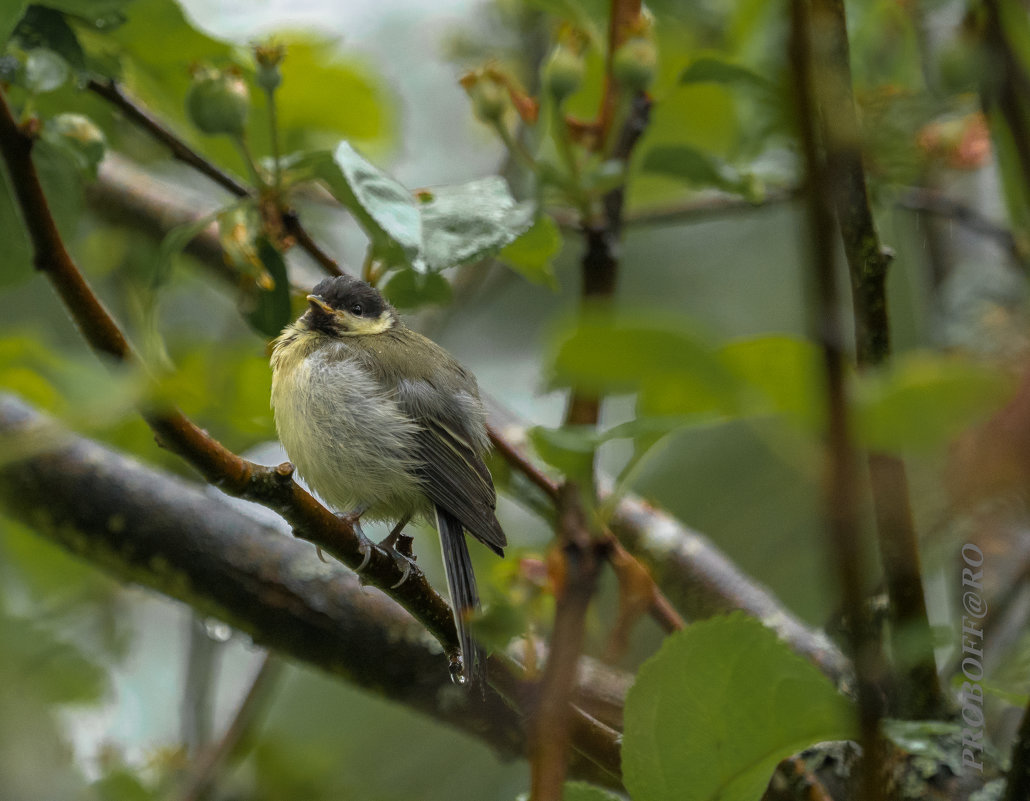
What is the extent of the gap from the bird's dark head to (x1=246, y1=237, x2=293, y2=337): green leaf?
64 cm

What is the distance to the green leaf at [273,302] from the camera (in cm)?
194

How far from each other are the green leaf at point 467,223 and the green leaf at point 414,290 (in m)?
0.15

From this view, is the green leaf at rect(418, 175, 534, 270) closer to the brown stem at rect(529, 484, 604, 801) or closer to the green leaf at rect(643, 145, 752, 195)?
the green leaf at rect(643, 145, 752, 195)

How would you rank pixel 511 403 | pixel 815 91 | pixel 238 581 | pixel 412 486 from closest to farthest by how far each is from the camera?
pixel 815 91 → pixel 238 581 → pixel 412 486 → pixel 511 403

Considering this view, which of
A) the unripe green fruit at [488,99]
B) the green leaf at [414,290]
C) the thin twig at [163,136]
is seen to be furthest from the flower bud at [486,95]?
the thin twig at [163,136]

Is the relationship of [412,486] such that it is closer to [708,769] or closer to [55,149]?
[55,149]

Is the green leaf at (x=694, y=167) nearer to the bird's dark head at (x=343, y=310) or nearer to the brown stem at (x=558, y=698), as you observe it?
the bird's dark head at (x=343, y=310)

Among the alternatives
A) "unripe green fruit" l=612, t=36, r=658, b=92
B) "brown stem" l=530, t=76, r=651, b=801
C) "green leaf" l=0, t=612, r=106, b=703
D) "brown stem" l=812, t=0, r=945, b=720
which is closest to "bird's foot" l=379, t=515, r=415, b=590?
"brown stem" l=530, t=76, r=651, b=801

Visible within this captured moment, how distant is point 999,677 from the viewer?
206 centimetres

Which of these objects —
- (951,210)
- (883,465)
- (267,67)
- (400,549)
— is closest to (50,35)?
(267,67)

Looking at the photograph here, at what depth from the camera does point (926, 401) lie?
0.61m

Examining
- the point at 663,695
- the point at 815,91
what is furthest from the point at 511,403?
the point at 815,91

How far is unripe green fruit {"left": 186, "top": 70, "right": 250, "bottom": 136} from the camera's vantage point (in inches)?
78.0

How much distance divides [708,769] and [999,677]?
1063 mm
